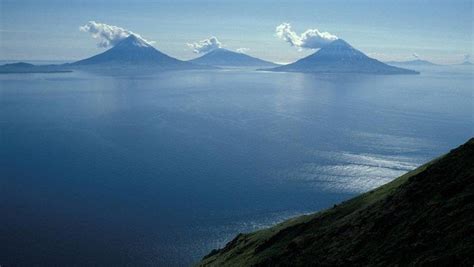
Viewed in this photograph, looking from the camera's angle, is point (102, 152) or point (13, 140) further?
point (13, 140)

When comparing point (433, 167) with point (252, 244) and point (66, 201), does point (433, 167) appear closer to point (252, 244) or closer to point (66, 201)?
point (252, 244)

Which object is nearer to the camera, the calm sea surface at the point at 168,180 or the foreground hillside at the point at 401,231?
the foreground hillside at the point at 401,231

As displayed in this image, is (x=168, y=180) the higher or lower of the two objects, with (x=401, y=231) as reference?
lower

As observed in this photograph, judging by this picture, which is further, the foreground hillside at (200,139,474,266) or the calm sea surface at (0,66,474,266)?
the calm sea surface at (0,66,474,266)

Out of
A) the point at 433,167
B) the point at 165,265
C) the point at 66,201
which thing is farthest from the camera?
the point at 66,201

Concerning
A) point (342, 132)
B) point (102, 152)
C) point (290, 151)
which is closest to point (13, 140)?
point (102, 152)

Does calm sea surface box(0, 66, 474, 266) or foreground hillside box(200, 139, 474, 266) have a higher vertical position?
foreground hillside box(200, 139, 474, 266)

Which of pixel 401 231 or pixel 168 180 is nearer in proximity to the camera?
pixel 401 231

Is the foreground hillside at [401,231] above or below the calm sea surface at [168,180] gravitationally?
above
